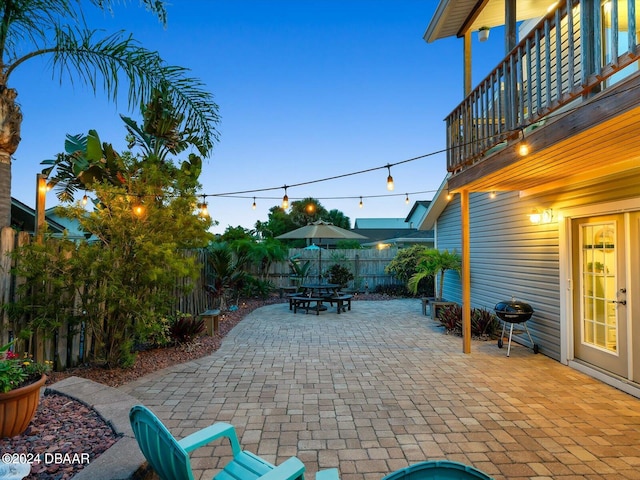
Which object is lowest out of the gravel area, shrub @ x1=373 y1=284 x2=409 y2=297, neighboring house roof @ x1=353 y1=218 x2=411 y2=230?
shrub @ x1=373 y1=284 x2=409 y2=297

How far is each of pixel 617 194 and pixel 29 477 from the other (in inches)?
251

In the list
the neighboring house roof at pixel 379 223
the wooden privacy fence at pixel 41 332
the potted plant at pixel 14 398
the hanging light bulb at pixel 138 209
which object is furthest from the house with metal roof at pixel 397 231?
the potted plant at pixel 14 398

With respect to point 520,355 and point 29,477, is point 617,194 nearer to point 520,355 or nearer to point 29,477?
point 520,355

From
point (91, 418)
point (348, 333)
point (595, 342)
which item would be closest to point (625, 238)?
point (595, 342)

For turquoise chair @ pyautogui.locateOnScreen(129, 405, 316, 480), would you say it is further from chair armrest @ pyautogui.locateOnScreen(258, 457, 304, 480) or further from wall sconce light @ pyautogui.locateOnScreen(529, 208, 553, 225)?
wall sconce light @ pyautogui.locateOnScreen(529, 208, 553, 225)

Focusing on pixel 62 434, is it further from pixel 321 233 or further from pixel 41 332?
pixel 321 233

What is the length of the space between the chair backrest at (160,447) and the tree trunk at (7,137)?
11.6 feet

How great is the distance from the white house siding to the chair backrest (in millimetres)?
5933

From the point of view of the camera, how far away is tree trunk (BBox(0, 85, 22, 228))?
385 centimetres

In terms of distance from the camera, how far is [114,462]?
→ 7.54 feet

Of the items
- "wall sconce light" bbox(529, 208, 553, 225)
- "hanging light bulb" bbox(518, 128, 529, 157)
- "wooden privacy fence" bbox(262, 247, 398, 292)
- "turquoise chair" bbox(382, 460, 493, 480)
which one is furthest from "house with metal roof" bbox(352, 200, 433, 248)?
"turquoise chair" bbox(382, 460, 493, 480)

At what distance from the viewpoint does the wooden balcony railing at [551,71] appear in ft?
9.73

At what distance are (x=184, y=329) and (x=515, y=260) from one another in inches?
249

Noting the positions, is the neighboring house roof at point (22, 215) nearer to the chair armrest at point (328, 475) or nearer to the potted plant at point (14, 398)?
the potted plant at point (14, 398)
